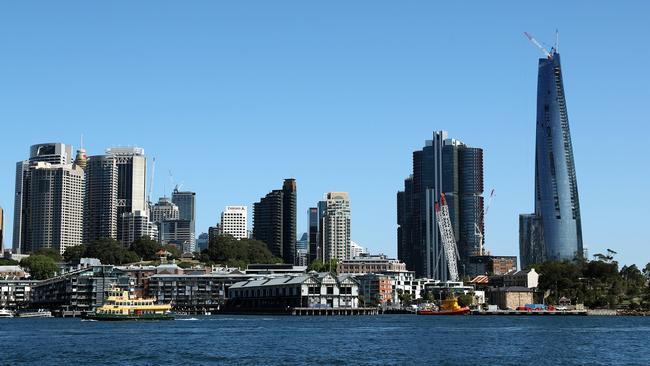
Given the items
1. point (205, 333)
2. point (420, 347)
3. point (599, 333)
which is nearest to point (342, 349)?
point (420, 347)

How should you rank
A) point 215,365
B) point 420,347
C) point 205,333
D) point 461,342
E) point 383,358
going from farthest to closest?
point 205,333 → point 461,342 → point 420,347 → point 383,358 → point 215,365

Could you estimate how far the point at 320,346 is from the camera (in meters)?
116

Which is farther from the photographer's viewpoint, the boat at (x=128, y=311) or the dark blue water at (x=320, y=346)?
the boat at (x=128, y=311)

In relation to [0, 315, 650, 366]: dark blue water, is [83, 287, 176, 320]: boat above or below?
above

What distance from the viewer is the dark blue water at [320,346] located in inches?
3812

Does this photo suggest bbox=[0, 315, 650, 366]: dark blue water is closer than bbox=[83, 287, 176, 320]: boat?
Yes

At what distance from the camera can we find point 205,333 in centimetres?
14200

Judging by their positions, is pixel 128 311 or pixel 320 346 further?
pixel 128 311

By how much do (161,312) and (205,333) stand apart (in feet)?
185

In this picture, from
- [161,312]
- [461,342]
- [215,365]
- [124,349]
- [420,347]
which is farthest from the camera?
[161,312]

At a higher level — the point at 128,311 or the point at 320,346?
the point at 128,311

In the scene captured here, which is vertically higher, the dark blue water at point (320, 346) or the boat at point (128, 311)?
the boat at point (128, 311)

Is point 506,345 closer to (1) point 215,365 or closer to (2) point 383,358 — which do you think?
(2) point 383,358

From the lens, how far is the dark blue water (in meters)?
96.8
